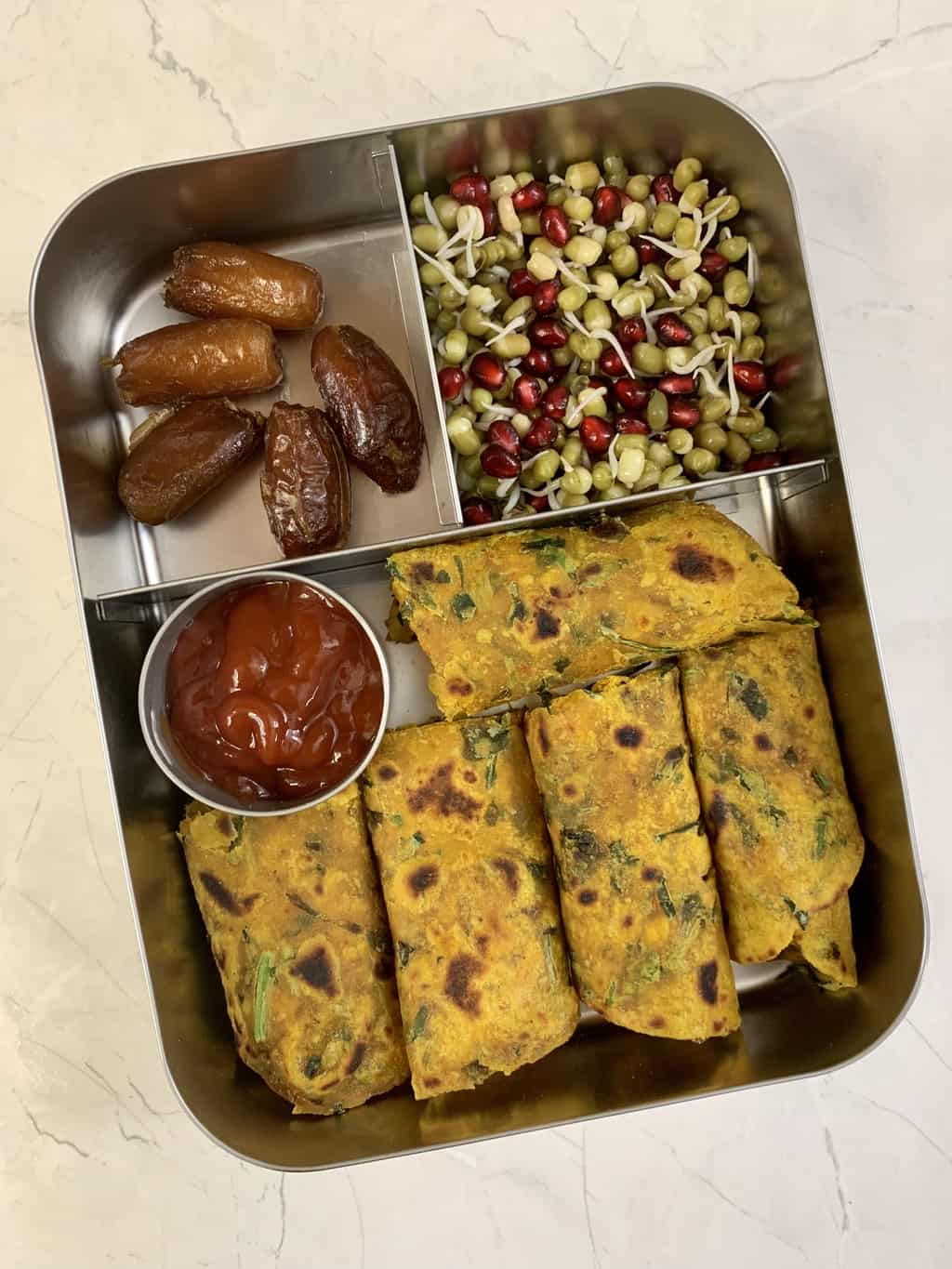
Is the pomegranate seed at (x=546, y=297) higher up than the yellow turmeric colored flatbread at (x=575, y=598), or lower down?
higher up

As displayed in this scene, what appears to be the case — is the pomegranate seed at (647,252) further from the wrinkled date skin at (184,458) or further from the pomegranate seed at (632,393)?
the wrinkled date skin at (184,458)

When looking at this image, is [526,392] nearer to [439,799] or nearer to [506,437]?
[506,437]

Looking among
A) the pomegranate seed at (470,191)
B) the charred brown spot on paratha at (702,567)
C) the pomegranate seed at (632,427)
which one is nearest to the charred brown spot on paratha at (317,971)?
the charred brown spot on paratha at (702,567)

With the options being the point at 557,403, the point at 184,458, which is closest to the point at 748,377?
the point at 557,403

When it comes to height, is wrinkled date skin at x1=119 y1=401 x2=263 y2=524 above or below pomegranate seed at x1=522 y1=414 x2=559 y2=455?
above

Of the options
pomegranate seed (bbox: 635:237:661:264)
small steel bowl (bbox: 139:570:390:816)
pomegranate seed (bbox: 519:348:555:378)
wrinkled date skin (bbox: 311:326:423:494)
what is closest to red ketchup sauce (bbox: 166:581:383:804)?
small steel bowl (bbox: 139:570:390:816)

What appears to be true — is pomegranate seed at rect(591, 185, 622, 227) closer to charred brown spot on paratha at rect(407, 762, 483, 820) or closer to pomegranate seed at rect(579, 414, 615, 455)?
pomegranate seed at rect(579, 414, 615, 455)

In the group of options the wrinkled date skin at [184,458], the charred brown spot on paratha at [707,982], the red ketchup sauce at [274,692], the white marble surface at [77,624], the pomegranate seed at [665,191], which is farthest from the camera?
the white marble surface at [77,624]
